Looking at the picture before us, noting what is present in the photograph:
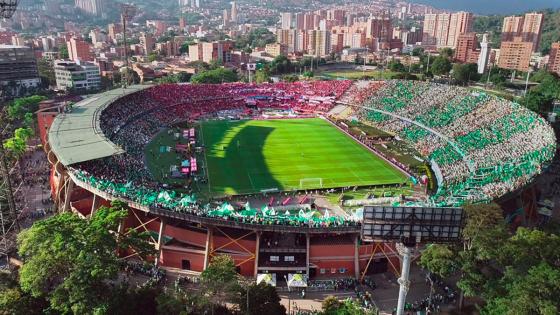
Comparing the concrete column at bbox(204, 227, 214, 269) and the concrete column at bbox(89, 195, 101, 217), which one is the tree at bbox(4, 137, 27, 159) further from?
the concrete column at bbox(204, 227, 214, 269)

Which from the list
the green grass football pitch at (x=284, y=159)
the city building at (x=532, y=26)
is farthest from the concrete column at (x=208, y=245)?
the city building at (x=532, y=26)

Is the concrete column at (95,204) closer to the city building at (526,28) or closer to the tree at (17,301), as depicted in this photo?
the tree at (17,301)

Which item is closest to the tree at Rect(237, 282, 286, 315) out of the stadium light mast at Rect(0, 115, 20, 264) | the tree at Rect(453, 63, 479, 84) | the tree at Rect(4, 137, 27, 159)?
the stadium light mast at Rect(0, 115, 20, 264)

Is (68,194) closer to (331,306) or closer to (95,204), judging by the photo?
(95,204)

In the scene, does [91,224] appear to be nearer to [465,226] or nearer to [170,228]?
[170,228]

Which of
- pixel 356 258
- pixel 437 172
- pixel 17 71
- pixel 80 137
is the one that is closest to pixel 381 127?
pixel 437 172

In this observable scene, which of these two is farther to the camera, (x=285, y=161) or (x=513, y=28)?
(x=513, y=28)
